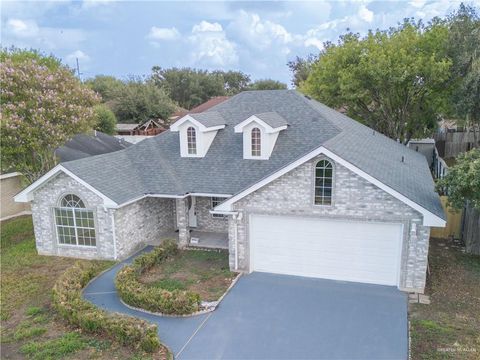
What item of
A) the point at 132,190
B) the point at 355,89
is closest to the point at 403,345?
the point at 132,190

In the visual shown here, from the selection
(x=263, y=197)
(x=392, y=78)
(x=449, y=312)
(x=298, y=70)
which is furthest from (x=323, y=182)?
(x=298, y=70)

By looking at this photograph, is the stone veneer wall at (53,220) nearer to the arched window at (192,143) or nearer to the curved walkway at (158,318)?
the curved walkway at (158,318)

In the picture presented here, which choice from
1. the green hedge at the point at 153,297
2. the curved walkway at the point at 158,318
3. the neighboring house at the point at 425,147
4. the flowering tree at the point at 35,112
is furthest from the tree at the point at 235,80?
the green hedge at the point at 153,297

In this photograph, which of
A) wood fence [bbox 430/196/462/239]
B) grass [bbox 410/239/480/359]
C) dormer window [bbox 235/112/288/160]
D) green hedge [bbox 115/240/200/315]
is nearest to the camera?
grass [bbox 410/239/480/359]

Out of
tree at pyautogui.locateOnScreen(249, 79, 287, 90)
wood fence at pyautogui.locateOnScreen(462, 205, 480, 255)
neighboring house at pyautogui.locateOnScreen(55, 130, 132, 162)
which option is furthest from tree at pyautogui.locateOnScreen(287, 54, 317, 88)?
wood fence at pyautogui.locateOnScreen(462, 205, 480, 255)

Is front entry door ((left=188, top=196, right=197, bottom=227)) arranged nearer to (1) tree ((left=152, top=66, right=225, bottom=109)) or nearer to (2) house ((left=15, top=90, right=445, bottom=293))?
(2) house ((left=15, top=90, right=445, bottom=293))

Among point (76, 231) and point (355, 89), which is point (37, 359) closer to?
point (76, 231)

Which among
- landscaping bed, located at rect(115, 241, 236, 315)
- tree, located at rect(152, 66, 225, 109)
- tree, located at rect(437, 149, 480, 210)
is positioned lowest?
landscaping bed, located at rect(115, 241, 236, 315)
